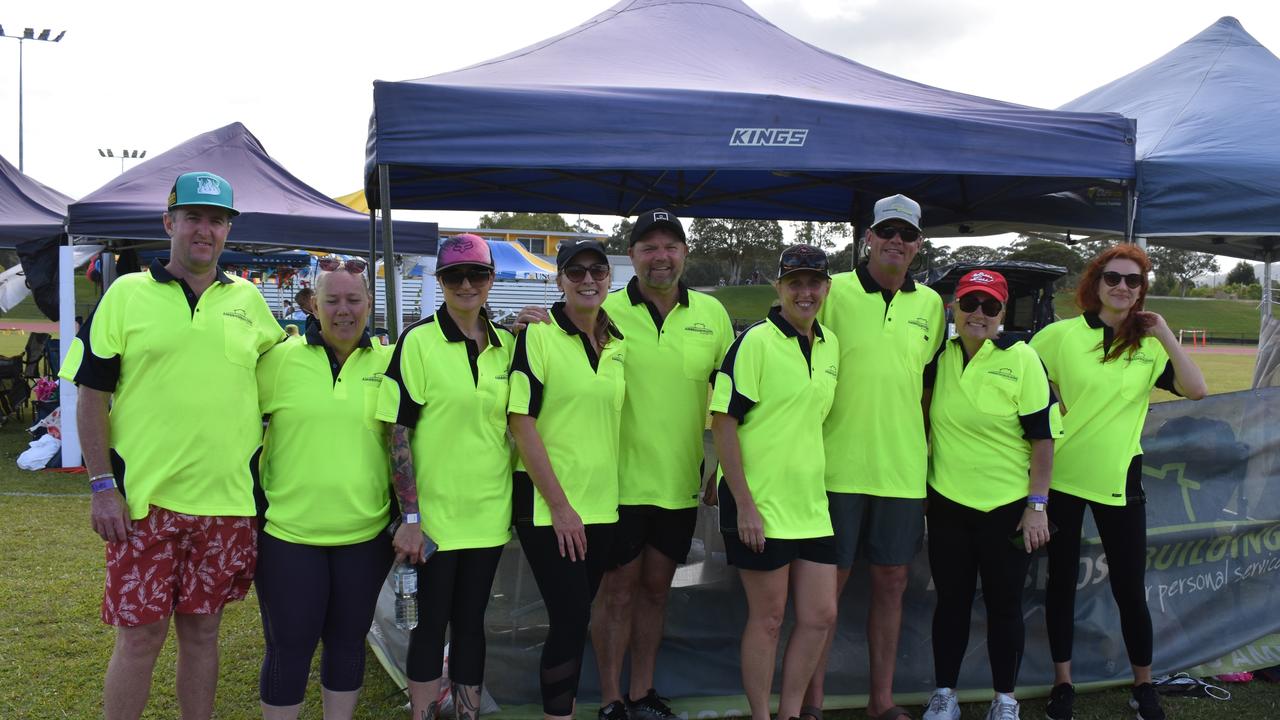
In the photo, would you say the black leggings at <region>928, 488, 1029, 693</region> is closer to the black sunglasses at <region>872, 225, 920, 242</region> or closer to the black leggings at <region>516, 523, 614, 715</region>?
the black sunglasses at <region>872, 225, 920, 242</region>

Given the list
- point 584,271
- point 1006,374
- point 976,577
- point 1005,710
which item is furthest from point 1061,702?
point 584,271

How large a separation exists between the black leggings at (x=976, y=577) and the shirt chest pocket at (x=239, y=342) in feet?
8.28

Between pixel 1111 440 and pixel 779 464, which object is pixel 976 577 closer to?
pixel 1111 440

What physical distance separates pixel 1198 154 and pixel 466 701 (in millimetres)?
4561

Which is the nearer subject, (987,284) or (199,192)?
(199,192)

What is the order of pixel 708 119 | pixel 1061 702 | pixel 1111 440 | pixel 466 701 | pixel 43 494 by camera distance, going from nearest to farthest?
pixel 466 701, pixel 1111 440, pixel 1061 702, pixel 708 119, pixel 43 494

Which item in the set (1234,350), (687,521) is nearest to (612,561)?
(687,521)

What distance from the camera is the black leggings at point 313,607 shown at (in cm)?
262

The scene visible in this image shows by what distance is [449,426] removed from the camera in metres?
2.69

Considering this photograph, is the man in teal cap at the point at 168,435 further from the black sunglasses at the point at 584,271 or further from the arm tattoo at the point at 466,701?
the black sunglasses at the point at 584,271

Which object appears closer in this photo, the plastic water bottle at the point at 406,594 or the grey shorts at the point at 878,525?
the plastic water bottle at the point at 406,594

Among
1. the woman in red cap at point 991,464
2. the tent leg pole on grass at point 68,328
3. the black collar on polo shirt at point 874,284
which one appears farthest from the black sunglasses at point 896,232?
the tent leg pole on grass at point 68,328

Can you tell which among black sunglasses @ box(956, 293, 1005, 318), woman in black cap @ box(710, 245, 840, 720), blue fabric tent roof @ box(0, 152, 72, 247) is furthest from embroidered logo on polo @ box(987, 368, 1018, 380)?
blue fabric tent roof @ box(0, 152, 72, 247)

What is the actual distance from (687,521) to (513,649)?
38.3 inches
